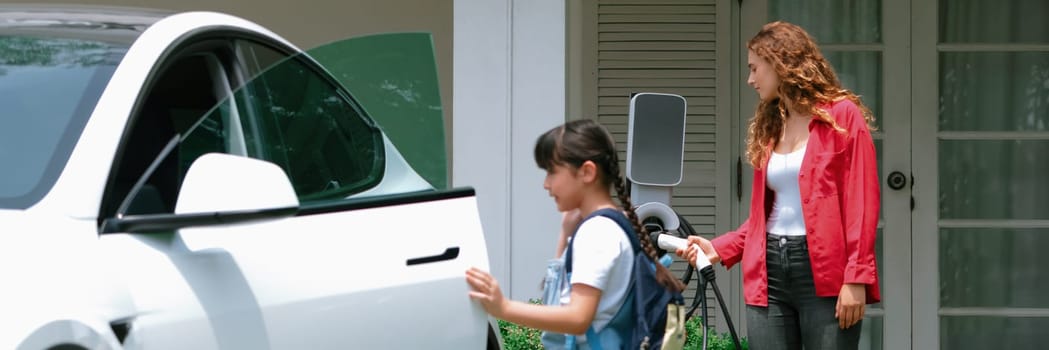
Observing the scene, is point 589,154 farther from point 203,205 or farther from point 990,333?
point 990,333

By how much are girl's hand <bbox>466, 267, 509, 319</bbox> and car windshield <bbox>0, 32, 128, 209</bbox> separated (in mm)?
760

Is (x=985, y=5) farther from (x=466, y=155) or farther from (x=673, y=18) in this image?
(x=466, y=155)

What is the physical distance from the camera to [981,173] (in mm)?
6836

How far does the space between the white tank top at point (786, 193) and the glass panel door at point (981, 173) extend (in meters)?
3.25

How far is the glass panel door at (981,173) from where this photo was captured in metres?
6.77

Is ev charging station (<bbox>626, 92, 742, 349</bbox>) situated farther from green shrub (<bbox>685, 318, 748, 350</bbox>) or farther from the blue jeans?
the blue jeans

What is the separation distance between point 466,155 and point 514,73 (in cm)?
33

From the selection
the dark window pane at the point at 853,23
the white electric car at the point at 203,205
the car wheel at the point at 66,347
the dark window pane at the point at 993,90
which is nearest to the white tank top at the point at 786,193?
the white electric car at the point at 203,205

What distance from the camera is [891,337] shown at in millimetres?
6793

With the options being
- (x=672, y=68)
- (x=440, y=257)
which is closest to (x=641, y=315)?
(x=440, y=257)

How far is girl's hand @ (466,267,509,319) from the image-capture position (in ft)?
8.92

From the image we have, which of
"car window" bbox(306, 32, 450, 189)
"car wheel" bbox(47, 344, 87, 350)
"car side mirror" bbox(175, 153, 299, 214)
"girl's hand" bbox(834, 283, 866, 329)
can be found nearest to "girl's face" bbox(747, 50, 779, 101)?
"girl's hand" bbox(834, 283, 866, 329)

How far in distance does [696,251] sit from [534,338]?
1626 millimetres

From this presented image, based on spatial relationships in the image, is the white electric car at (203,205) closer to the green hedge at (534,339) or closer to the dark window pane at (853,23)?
the green hedge at (534,339)
